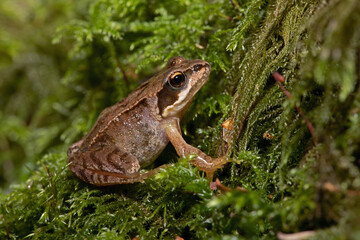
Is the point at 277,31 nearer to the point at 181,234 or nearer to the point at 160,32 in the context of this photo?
the point at 160,32

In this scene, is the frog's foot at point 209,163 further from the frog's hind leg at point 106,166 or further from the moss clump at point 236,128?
the frog's hind leg at point 106,166

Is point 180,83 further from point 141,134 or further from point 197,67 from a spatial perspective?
Answer: point 141,134

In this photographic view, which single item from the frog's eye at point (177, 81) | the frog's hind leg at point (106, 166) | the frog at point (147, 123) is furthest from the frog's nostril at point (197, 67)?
the frog's hind leg at point (106, 166)

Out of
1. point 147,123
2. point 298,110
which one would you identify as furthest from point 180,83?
point 298,110

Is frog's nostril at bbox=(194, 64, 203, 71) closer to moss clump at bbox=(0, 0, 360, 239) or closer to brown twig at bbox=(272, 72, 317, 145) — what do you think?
moss clump at bbox=(0, 0, 360, 239)

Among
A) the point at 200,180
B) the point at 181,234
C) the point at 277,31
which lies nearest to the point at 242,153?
the point at 200,180

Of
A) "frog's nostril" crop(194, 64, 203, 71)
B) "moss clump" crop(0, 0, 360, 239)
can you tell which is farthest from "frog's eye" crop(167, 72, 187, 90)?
"moss clump" crop(0, 0, 360, 239)
